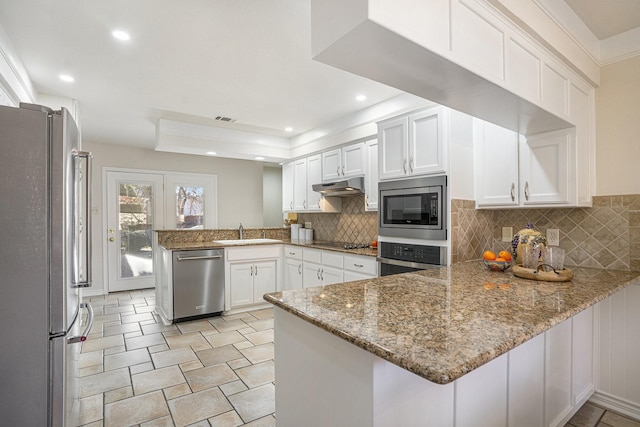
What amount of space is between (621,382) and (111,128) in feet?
19.1

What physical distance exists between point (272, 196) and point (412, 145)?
196 inches

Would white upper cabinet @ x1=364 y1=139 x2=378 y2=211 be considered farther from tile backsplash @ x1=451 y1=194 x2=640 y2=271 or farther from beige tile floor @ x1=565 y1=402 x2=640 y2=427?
beige tile floor @ x1=565 y1=402 x2=640 y2=427

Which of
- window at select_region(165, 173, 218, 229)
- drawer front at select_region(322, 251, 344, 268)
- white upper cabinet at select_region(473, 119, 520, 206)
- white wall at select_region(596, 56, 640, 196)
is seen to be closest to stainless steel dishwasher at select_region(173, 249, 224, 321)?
drawer front at select_region(322, 251, 344, 268)

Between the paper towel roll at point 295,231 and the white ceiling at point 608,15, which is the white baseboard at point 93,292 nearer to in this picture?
the paper towel roll at point 295,231

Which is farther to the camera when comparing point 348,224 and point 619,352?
point 348,224

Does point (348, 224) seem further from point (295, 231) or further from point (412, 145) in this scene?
point (412, 145)

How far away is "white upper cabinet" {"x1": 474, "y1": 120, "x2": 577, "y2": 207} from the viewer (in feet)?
7.07

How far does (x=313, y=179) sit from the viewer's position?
14.9 feet

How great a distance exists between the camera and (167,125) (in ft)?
13.3

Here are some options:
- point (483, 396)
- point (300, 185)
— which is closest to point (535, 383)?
point (483, 396)

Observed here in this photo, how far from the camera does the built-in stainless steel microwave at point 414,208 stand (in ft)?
8.59

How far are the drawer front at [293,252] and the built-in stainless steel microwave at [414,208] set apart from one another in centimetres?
141

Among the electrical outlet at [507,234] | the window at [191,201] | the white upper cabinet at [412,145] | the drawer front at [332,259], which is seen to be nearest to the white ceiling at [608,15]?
the white upper cabinet at [412,145]

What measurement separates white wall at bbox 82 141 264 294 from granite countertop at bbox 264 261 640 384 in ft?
16.1
